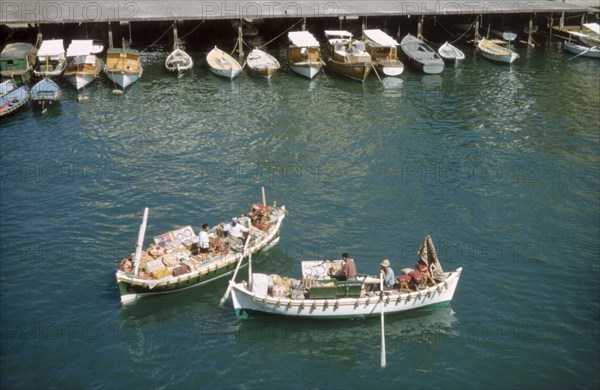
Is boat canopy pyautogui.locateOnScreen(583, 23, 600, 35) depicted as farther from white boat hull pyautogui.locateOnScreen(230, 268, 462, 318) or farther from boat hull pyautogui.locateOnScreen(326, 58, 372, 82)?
white boat hull pyautogui.locateOnScreen(230, 268, 462, 318)

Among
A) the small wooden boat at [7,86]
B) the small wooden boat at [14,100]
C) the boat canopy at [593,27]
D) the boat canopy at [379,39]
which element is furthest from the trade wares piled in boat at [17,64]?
the boat canopy at [593,27]

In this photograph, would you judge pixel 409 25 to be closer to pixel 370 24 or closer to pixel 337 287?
pixel 370 24

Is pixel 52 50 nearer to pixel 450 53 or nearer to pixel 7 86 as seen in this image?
pixel 7 86

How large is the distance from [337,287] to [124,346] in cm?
994

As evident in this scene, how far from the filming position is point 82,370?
2703 cm

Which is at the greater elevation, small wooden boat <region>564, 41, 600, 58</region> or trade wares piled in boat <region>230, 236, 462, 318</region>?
small wooden boat <region>564, 41, 600, 58</region>

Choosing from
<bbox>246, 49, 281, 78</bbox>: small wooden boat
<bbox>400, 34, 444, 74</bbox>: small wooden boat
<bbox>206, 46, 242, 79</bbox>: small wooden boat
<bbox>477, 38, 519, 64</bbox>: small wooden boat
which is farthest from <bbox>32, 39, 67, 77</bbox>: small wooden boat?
<bbox>477, 38, 519, 64</bbox>: small wooden boat

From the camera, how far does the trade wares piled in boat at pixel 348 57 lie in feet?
202

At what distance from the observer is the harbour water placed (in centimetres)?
2780

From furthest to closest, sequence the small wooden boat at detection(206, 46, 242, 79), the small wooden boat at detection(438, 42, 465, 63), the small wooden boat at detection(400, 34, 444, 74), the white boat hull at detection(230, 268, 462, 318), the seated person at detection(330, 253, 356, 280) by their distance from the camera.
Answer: the small wooden boat at detection(438, 42, 465, 63)
the small wooden boat at detection(400, 34, 444, 74)
the small wooden boat at detection(206, 46, 242, 79)
the seated person at detection(330, 253, 356, 280)
the white boat hull at detection(230, 268, 462, 318)

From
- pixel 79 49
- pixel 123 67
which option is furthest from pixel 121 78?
pixel 79 49

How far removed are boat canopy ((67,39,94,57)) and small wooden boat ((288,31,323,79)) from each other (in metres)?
19.5

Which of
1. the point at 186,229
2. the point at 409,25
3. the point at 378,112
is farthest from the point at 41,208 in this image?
the point at 409,25

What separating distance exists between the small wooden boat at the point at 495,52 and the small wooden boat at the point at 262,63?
23494 mm
